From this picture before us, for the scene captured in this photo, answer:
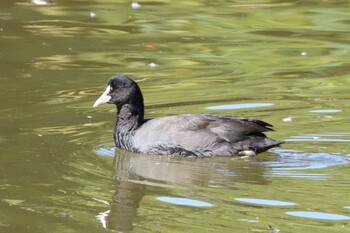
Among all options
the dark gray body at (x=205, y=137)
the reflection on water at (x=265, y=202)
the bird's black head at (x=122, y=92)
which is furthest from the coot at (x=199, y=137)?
the reflection on water at (x=265, y=202)

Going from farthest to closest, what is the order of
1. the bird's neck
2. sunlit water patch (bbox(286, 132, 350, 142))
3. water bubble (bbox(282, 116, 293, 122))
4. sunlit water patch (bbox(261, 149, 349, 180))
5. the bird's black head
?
water bubble (bbox(282, 116, 293, 122))
the bird's black head
the bird's neck
sunlit water patch (bbox(286, 132, 350, 142))
sunlit water patch (bbox(261, 149, 349, 180))

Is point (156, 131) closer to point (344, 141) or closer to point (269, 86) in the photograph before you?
point (344, 141)

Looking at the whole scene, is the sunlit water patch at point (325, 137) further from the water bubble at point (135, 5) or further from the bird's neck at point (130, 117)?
the water bubble at point (135, 5)

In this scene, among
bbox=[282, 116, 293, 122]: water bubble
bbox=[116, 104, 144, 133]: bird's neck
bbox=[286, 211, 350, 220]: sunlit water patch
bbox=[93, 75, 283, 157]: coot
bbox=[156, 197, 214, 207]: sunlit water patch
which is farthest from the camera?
bbox=[282, 116, 293, 122]: water bubble

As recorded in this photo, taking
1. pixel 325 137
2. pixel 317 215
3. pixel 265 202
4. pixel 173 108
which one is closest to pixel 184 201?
pixel 265 202

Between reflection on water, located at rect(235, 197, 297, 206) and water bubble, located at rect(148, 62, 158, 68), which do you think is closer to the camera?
reflection on water, located at rect(235, 197, 297, 206)

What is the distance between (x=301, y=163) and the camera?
9141mm

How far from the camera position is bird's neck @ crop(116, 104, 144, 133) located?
1006 cm

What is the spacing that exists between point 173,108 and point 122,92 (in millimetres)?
1078

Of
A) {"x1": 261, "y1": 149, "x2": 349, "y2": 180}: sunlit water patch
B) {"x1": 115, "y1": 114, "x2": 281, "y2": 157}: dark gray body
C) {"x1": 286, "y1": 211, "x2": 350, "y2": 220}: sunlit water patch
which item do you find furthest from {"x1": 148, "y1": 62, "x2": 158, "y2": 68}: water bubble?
{"x1": 286, "y1": 211, "x2": 350, "y2": 220}: sunlit water patch

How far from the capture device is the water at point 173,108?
7785 millimetres

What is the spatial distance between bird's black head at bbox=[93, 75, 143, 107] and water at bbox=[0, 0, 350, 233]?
37 cm

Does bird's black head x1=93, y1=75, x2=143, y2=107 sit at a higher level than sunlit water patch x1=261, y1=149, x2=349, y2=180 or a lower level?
higher

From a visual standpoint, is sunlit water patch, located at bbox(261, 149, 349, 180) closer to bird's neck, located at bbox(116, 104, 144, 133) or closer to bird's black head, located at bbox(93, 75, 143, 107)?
bird's neck, located at bbox(116, 104, 144, 133)
